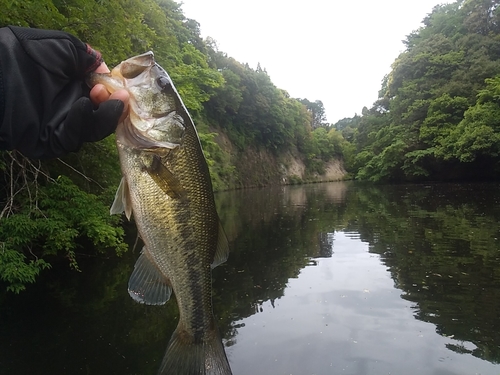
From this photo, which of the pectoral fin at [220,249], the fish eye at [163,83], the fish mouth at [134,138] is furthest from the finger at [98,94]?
the pectoral fin at [220,249]

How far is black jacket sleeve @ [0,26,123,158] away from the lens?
1.73 meters

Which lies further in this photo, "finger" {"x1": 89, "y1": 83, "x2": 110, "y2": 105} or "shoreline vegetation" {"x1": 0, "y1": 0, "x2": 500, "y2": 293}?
"shoreline vegetation" {"x1": 0, "y1": 0, "x2": 500, "y2": 293}

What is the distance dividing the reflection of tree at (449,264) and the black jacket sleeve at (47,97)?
5940 mm

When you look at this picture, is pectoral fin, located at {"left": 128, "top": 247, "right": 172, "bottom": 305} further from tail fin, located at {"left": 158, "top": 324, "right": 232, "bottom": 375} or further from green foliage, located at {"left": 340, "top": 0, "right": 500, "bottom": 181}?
green foliage, located at {"left": 340, "top": 0, "right": 500, "bottom": 181}

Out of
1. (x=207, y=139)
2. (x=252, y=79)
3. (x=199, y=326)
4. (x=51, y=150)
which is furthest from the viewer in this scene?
(x=252, y=79)

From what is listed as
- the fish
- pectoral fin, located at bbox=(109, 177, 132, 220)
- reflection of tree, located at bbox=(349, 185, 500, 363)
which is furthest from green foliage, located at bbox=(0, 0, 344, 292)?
reflection of tree, located at bbox=(349, 185, 500, 363)

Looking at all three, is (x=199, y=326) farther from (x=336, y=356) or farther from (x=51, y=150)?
(x=336, y=356)

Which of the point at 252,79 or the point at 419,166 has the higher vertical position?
the point at 252,79

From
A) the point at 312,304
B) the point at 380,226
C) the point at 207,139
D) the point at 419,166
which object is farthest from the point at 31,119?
the point at 419,166

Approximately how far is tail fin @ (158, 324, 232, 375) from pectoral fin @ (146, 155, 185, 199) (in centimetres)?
82

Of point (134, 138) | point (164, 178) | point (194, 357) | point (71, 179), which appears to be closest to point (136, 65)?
point (134, 138)

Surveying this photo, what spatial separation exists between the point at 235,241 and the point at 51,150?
40.0 feet

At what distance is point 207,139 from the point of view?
69.2 ft

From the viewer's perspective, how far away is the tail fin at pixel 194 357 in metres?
2.16
